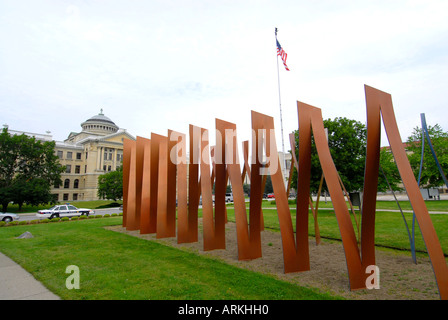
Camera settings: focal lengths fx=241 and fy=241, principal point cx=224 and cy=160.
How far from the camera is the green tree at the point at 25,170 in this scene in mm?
35031

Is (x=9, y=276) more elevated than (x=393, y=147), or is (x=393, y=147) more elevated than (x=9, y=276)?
(x=393, y=147)

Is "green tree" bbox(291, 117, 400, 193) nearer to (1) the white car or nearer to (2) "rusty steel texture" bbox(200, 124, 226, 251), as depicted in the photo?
(2) "rusty steel texture" bbox(200, 124, 226, 251)

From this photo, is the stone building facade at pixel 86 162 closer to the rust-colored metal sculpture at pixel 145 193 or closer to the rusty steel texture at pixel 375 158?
the rust-colored metal sculpture at pixel 145 193

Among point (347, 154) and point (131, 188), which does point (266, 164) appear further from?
point (347, 154)

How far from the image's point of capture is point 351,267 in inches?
225

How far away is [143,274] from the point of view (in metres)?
6.51

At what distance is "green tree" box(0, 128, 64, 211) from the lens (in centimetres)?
3503

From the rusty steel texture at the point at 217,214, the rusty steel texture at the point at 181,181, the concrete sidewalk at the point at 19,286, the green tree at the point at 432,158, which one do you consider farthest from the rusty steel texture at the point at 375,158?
the green tree at the point at 432,158

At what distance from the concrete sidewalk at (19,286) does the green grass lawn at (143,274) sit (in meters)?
0.17

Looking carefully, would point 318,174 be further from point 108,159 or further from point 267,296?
point 108,159

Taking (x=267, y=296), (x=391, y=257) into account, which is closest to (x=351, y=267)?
(x=267, y=296)

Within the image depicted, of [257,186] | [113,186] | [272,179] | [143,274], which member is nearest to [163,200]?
[143,274]

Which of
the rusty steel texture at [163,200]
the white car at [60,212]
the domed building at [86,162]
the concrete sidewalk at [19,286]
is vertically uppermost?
the domed building at [86,162]

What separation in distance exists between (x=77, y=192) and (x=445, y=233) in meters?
74.7
